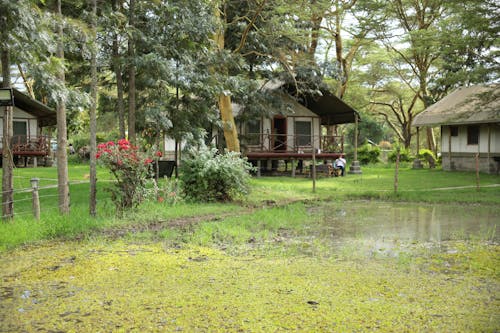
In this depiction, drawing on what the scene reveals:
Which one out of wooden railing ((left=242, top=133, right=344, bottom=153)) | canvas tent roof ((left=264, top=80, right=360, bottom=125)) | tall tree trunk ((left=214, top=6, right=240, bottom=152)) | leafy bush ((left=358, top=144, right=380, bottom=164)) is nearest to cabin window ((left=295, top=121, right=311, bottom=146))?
wooden railing ((left=242, top=133, right=344, bottom=153))

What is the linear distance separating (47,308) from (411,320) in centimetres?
360

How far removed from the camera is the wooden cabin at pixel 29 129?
88.5 feet

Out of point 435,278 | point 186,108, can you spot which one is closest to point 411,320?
point 435,278

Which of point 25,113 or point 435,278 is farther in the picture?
point 25,113

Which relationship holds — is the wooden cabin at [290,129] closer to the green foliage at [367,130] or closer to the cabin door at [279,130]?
the cabin door at [279,130]

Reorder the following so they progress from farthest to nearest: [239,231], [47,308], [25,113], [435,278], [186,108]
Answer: [25,113] → [186,108] → [239,231] → [435,278] → [47,308]

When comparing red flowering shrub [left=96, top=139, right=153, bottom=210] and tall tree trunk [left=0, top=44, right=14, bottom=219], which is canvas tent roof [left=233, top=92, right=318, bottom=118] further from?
tall tree trunk [left=0, top=44, right=14, bottom=219]

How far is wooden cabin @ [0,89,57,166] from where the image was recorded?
2696cm

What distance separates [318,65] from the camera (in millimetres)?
21672

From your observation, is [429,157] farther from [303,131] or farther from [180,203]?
[180,203]

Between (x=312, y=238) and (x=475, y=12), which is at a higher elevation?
(x=475, y=12)

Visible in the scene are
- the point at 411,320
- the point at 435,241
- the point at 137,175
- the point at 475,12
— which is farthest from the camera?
the point at 475,12

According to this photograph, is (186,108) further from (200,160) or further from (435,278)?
(435,278)

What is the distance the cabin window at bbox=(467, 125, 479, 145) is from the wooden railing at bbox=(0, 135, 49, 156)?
76.6 ft
